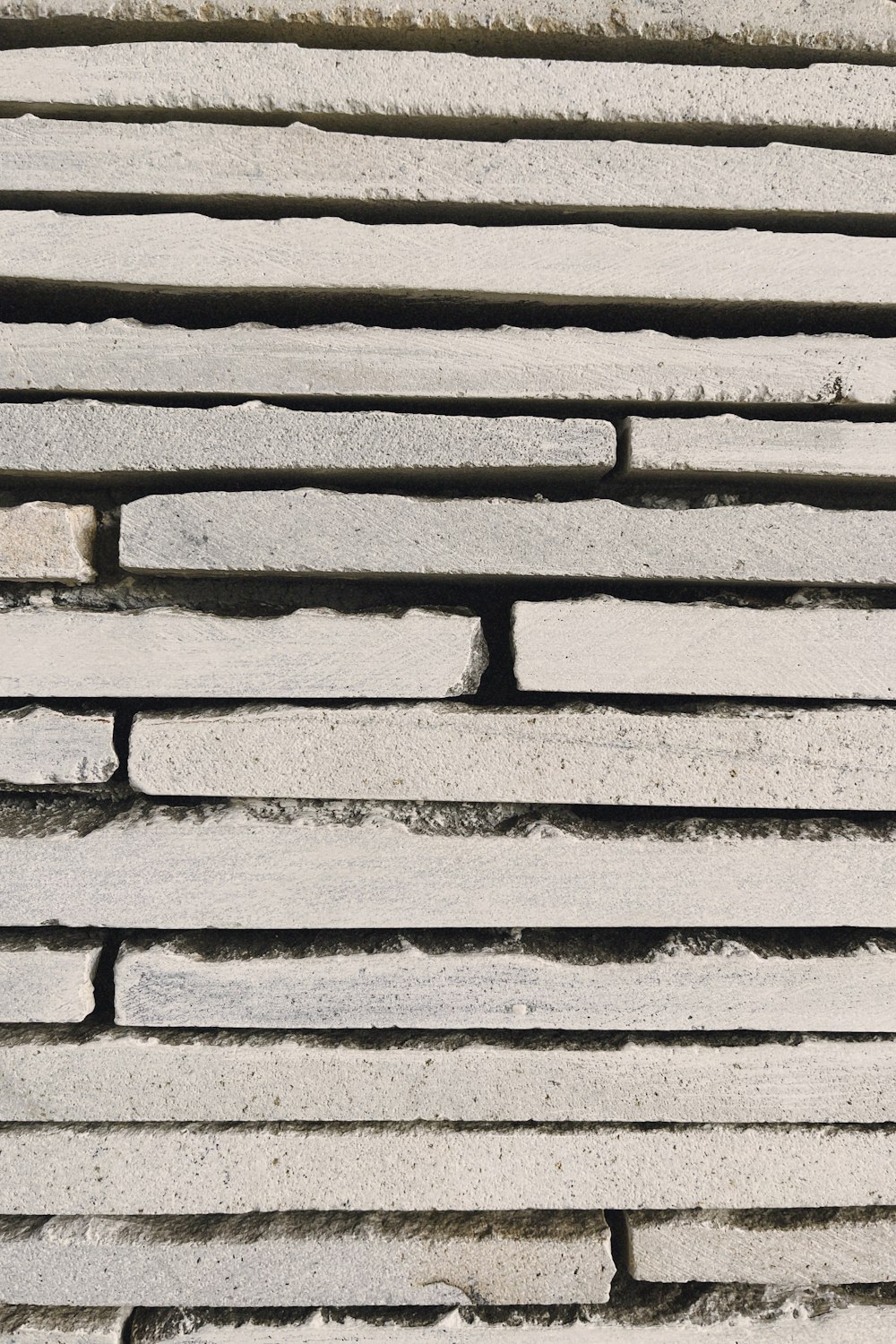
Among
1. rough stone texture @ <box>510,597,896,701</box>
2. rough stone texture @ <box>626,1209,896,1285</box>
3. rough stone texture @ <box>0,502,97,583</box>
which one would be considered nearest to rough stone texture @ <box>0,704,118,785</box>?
rough stone texture @ <box>0,502,97,583</box>

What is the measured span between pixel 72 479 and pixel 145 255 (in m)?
0.23

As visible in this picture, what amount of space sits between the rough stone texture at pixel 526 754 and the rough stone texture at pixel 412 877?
0.04 m

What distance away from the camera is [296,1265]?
31.4 inches

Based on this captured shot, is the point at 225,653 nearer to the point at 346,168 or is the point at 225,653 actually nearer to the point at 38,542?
the point at 38,542

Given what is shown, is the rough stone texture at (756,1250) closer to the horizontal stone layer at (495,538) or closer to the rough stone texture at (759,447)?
the horizontal stone layer at (495,538)

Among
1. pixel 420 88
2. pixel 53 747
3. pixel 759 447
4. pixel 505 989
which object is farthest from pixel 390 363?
pixel 505 989

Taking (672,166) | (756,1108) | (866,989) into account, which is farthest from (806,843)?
(672,166)

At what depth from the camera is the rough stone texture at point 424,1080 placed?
2.59 feet

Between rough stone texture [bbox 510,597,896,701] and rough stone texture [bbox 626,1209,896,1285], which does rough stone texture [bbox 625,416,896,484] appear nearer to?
rough stone texture [bbox 510,597,896,701]

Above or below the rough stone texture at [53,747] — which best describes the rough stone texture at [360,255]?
above

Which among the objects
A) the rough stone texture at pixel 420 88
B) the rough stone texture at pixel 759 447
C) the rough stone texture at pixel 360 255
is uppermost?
the rough stone texture at pixel 420 88

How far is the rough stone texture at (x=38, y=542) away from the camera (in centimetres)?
77

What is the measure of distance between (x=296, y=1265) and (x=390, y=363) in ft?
2.98

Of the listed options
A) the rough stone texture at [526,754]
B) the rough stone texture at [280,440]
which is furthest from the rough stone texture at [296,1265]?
the rough stone texture at [280,440]
